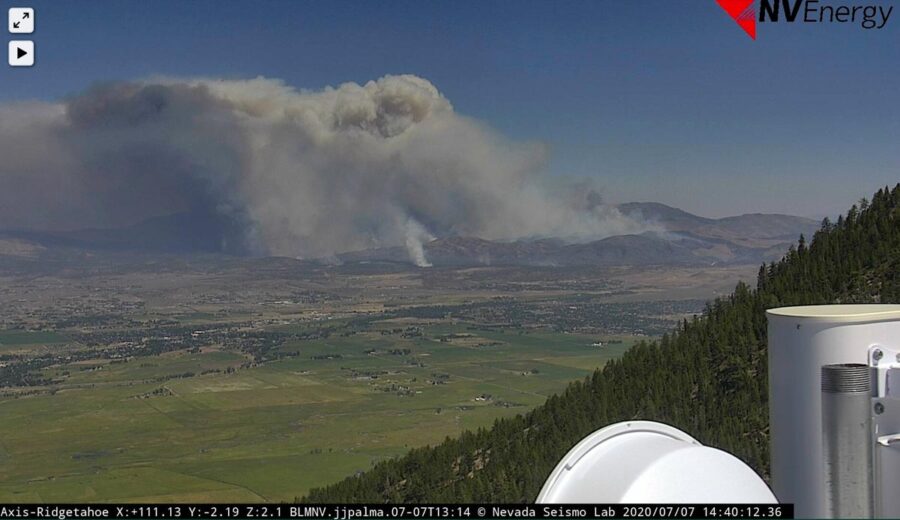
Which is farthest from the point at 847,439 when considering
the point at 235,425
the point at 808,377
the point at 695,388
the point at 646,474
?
the point at 235,425

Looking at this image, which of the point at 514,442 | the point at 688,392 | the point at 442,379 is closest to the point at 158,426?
the point at 442,379

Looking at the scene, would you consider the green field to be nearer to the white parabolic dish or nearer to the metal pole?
the white parabolic dish

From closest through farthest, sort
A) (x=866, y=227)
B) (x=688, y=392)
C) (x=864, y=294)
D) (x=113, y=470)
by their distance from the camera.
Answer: (x=864, y=294) < (x=688, y=392) < (x=866, y=227) < (x=113, y=470)

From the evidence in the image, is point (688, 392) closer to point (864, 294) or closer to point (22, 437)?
point (864, 294)

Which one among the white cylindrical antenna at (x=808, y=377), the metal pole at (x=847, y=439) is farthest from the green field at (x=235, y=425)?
the metal pole at (x=847, y=439)

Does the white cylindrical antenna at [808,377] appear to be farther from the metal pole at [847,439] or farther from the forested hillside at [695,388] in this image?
the forested hillside at [695,388]

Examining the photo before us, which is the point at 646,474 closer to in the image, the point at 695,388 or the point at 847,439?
the point at 847,439

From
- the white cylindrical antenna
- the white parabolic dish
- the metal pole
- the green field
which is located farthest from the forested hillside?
the green field
